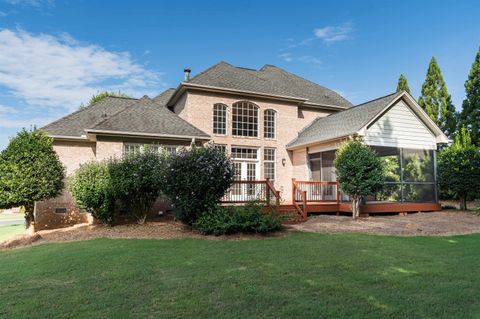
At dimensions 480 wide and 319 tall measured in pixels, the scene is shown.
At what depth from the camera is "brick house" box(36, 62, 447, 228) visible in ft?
47.0

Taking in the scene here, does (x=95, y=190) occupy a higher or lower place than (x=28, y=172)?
lower

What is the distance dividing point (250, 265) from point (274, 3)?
50.9 ft

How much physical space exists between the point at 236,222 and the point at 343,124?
903 cm

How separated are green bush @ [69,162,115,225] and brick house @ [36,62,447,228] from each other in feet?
8.42

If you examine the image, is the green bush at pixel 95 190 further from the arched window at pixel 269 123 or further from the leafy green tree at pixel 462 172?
the leafy green tree at pixel 462 172

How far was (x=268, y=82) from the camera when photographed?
20062 mm

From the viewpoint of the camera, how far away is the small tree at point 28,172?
37.1 feet

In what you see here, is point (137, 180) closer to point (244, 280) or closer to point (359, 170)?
point (244, 280)

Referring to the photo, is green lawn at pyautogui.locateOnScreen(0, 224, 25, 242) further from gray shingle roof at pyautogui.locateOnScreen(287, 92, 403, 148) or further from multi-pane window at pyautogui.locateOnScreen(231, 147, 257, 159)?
gray shingle roof at pyautogui.locateOnScreen(287, 92, 403, 148)

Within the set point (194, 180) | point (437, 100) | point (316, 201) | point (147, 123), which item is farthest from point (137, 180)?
point (437, 100)

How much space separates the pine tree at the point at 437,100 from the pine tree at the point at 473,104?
1023mm

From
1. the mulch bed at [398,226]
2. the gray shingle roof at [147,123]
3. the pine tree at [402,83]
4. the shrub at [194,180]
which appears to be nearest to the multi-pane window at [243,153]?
the gray shingle roof at [147,123]

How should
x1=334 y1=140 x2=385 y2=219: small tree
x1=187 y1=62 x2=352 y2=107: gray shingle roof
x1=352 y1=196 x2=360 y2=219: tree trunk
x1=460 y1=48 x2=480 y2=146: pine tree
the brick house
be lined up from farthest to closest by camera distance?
x1=460 y1=48 x2=480 y2=146: pine tree → x1=187 y1=62 x2=352 y2=107: gray shingle roof → the brick house → x1=352 y1=196 x2=360 y2=219: tree trunk → x1=334 y1=140 x2=385 y2=219: small tree

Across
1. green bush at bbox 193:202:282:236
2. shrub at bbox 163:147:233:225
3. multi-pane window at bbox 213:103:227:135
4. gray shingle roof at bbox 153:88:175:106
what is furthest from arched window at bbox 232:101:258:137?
green bush at bbox 193:202:282:236
